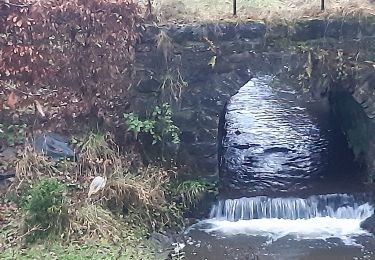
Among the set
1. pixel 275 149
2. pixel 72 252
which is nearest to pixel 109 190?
pixel 72 252

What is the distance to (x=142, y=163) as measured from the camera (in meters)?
9.60

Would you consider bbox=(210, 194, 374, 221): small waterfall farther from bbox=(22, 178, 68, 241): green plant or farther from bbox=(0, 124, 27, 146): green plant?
bbox=(0, 124, 27, 146): green plant

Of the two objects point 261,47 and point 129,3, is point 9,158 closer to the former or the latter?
point 129,3

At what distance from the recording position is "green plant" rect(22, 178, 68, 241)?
7.57 meters

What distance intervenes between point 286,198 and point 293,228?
2.65 feet

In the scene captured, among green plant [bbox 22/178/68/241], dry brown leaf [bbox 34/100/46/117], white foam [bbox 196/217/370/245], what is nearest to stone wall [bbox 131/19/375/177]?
dry brown leaf [bbox 34/100/46/117]

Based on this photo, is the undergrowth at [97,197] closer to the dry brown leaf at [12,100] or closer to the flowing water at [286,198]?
the flowing water at [286,198]

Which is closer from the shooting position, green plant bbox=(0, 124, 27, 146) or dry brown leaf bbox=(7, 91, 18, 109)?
dry brown leaf bbox=(7, 91, 18, 109)

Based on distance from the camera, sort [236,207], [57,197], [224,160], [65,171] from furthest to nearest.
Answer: [224,160] < [236,207] < [65,171] < [57,197]

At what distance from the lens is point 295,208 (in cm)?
970

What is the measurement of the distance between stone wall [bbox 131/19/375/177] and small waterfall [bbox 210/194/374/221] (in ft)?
4.55

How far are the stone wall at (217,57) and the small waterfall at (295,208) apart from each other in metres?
1.39

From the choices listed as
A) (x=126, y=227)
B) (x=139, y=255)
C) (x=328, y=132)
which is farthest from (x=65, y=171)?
(x=328, y=132)

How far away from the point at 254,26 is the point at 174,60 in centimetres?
133
